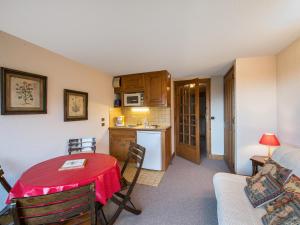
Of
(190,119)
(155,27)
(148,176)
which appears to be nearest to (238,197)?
(148,176)

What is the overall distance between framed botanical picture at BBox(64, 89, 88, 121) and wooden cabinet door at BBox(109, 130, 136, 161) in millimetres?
948

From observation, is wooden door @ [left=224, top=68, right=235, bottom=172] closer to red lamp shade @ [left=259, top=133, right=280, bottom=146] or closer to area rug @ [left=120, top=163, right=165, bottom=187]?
red lamp shade @ [left=259, top=133, right=280, bottom=146]

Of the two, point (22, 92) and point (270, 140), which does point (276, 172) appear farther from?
point (22, 92)

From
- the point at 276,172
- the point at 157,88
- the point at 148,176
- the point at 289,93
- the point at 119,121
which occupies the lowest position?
the point at 148,176

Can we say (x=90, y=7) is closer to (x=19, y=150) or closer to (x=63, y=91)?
(x=63, y=91)

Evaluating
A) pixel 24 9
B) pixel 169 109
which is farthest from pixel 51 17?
pixel 169 109

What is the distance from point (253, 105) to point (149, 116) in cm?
228

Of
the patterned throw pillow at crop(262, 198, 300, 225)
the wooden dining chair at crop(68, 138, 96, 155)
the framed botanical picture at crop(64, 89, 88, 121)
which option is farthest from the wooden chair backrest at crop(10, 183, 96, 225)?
the framed botanical picture at crop(64, 89, 88, 121)

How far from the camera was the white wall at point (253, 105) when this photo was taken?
7.97ft

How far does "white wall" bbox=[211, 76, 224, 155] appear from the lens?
3883mm

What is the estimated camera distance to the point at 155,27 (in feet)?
5.22

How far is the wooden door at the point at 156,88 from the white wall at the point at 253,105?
139 centimetres

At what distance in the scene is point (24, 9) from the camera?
1.30 meters

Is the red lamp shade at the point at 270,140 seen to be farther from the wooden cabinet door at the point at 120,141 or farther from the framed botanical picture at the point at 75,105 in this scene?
the framed botanical picture at the point at 75,105
